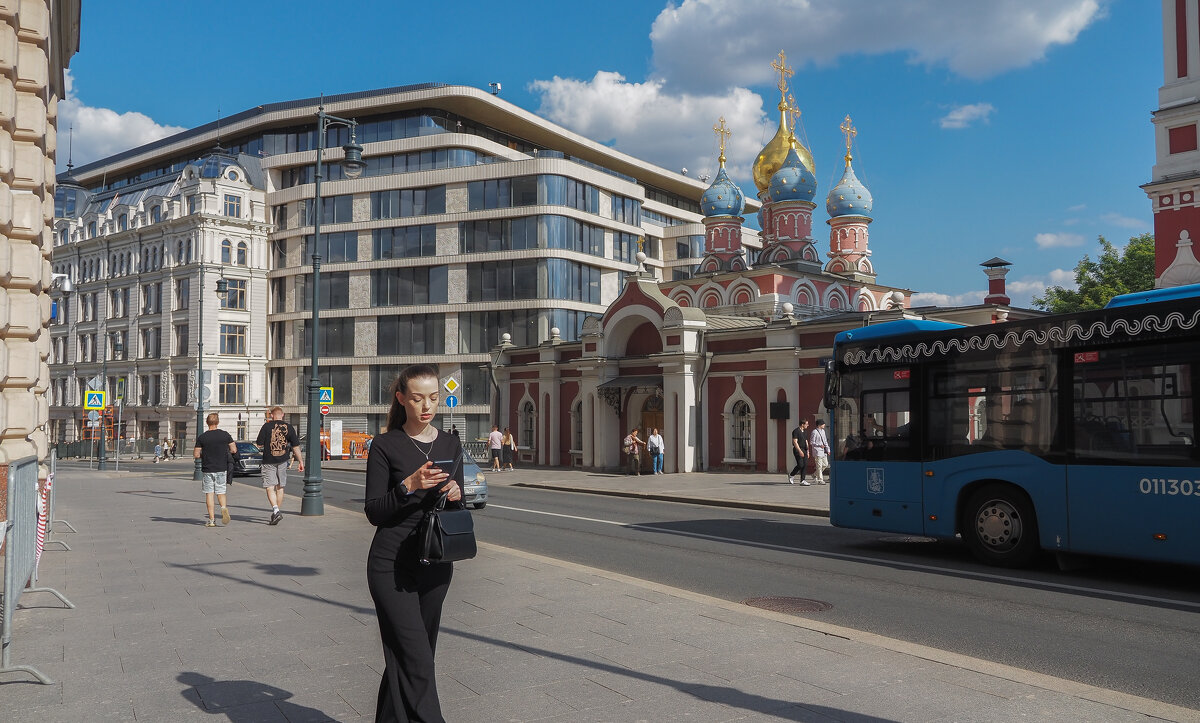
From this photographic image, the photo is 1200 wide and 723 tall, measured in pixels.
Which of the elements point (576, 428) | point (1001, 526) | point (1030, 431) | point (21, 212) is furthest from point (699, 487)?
point (21, 212)

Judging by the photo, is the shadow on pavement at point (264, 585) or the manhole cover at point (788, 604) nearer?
the shadow on pavement at point (264, 585)

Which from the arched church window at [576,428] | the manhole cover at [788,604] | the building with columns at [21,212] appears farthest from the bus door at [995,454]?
the arched church window at [576,428]

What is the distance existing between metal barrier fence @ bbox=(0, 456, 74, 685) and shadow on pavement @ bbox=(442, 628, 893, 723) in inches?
139

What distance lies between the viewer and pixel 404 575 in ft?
14.6

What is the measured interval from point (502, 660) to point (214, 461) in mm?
10131

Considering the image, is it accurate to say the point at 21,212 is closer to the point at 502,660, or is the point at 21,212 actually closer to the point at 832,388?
the point at 502,660

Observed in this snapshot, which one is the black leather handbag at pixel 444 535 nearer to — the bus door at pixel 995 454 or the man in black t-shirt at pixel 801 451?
the bus door at pixel 995 454

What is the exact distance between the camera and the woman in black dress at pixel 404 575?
4414mm

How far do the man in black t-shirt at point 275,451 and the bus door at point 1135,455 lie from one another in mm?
11266

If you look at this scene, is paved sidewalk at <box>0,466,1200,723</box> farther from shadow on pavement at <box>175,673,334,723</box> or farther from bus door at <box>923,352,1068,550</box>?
bus door at <box>923,352,1068,550</box>

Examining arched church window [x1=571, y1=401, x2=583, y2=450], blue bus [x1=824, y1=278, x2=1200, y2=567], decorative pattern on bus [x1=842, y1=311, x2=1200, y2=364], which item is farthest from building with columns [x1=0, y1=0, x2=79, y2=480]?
arched church window [x1=571, y1=401, x2=583, y2=450]

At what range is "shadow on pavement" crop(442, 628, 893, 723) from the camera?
5238 mm

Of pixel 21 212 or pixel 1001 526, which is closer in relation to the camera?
pixel 21 212

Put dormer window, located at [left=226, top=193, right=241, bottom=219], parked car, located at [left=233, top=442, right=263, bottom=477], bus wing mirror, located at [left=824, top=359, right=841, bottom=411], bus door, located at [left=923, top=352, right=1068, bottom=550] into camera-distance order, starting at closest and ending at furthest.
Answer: bus door, located at [left=923, top=352, right=1068, bottom=550]
bus wing mirror, located at [left=824, top=359, right=841, bottom=411]
parked car, located at [left=233, top=442, right=263, bottom=477]
dormer window, located at [left=226, top=193, right=241, bottom=219]
